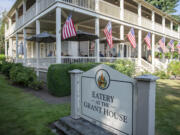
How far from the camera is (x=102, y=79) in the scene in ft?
9.27

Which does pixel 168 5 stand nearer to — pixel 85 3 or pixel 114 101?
pixel 85 3

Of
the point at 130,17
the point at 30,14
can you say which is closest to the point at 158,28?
the point at 130,17

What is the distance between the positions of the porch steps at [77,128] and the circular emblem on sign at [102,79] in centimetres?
86

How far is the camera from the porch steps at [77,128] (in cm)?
283

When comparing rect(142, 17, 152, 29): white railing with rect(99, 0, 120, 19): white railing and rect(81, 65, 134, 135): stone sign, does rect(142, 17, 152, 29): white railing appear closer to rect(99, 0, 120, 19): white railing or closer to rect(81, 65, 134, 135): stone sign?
rect(99, 0, 120, 19): white railing

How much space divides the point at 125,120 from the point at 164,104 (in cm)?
366

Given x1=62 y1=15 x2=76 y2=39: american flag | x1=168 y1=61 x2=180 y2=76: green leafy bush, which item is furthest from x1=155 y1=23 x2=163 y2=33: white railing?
x1=62 y1=15 x2=76 y2=39: american flag

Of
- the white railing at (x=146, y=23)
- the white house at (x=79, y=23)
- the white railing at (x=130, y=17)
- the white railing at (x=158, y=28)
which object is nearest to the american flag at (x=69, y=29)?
the white house at (x=79, y=23)

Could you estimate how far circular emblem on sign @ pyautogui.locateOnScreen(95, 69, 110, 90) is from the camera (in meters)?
2.72

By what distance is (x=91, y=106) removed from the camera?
3145mm

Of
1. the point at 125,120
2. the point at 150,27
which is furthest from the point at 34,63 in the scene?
the point at 150,27

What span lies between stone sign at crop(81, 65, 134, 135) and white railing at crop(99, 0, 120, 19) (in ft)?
29.3

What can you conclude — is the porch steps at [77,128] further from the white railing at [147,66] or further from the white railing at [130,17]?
the white railing at [147,66]

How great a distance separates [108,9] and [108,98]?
10.2 metres
